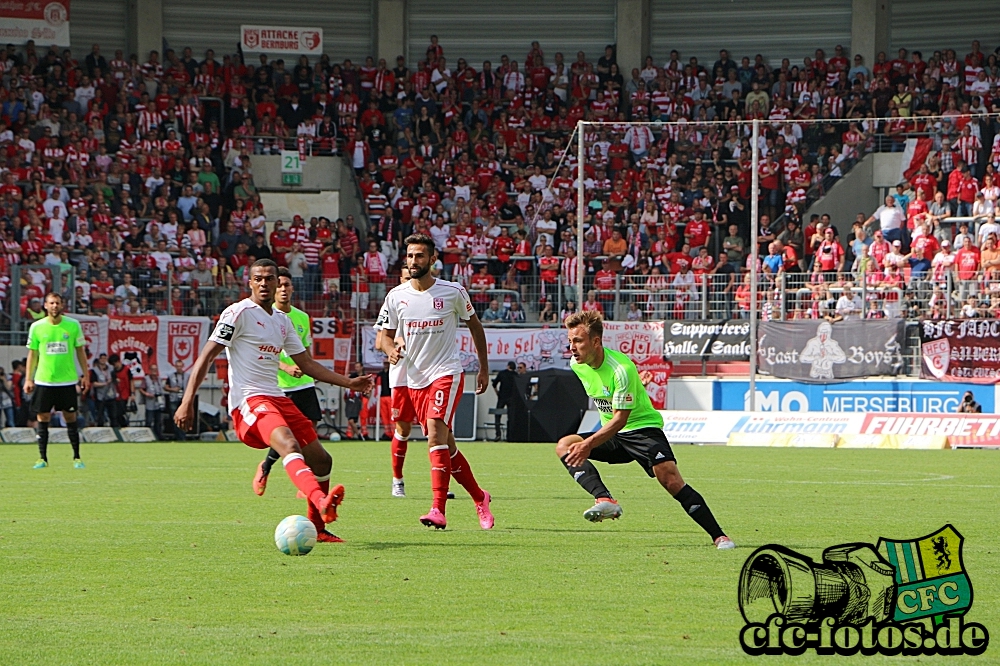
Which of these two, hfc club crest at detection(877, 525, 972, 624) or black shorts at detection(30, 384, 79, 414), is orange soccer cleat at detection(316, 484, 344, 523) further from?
black shorts at detection(30, 384, 79, 414)

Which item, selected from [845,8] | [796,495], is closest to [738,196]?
[845,8]

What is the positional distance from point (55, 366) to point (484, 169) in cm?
2028

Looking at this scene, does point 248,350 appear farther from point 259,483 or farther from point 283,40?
point 283,40

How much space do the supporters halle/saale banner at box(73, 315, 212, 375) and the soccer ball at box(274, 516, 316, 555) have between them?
20.5 meters

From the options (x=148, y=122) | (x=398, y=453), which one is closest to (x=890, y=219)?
(x=148, y=122)

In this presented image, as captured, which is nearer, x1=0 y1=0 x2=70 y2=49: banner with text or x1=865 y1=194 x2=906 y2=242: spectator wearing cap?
x1=865 y1=194 x2=906 y2=242: spectator wearing cap

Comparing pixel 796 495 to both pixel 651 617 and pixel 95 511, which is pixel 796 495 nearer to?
pixel 95 511

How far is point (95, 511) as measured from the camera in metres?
12.4

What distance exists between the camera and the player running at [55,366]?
62.0 ft

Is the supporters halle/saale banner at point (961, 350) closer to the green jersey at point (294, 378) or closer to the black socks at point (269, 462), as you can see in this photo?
the green jersey at point (294, 378)

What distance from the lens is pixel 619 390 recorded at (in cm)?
971

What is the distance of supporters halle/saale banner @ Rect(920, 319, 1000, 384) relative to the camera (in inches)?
1080

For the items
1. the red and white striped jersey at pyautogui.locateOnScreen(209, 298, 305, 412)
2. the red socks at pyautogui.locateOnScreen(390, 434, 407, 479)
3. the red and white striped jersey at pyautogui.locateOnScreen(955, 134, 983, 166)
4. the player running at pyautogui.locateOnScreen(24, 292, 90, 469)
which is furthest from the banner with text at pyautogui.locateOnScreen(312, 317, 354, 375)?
the red and white striped jersey at pyautogui.locateOnScreen(209, 298, 305, 412)

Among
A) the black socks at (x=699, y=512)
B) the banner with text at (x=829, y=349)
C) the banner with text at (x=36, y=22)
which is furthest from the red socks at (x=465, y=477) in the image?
the banner with text at (x=36, y=22)
